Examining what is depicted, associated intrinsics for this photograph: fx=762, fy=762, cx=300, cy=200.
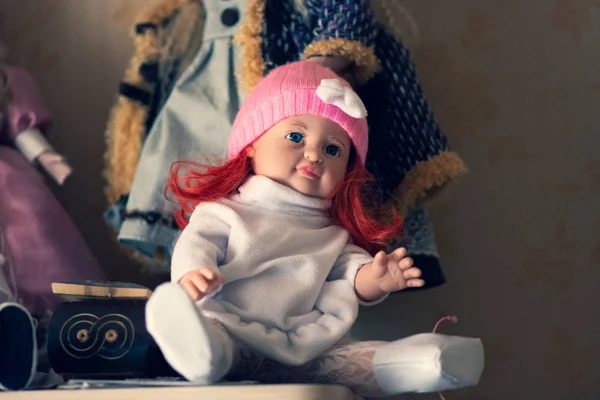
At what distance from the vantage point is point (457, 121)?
152 centimetres

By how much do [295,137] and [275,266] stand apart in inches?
7.1

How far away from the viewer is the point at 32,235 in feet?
3.95

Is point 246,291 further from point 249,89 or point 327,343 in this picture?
point 249,89

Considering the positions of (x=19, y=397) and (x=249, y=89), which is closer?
(x=19, y=397)

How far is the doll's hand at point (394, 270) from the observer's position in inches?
35.4

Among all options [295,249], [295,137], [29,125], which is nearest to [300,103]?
[295,137]

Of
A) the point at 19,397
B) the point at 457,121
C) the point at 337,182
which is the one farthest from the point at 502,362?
the point at 19,397

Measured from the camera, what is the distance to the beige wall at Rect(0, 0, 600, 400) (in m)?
1.46

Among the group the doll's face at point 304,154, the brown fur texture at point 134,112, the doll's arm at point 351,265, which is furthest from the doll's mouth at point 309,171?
the brown fur texture at point 134,112

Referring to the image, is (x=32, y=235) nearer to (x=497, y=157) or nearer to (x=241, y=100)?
(x=241, y=100)

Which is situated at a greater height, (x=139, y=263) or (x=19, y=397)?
(x=19, y=397)

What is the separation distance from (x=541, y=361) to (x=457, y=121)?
0.49m

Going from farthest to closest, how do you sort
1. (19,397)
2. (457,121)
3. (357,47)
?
(457,121) < (357,47) < (19,397)

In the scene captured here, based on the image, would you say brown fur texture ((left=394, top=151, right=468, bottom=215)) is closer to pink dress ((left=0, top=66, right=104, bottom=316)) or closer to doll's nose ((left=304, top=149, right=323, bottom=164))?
doll's nose ((left=304, top=149, right=323, bottom=164))
